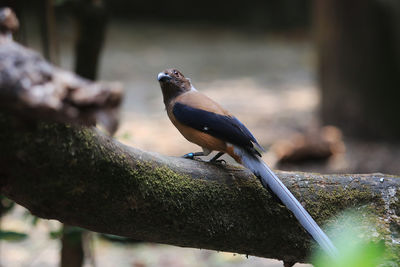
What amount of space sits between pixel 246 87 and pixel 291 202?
28.2 feet

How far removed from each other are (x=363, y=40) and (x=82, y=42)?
4707 millimetres

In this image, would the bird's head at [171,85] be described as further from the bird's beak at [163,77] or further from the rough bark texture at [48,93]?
the rough bark texture at [48,93]

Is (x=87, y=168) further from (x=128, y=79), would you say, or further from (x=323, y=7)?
(x=128, y=79)

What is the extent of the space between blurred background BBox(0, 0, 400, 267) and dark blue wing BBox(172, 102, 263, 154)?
2.19 feet

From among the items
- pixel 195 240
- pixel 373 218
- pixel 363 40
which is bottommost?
pixel 195 240

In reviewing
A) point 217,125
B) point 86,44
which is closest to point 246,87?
point 86,44

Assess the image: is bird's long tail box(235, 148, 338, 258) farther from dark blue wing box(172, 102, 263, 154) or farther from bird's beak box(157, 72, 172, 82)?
bird's beak box(157, 72, 172, 82)

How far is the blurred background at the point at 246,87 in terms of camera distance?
3785 mm

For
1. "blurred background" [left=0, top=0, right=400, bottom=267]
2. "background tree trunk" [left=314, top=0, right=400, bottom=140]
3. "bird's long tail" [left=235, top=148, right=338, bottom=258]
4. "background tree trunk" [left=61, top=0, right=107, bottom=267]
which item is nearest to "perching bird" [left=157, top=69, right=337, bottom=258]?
"bird's long tail" [left=235, top=148, right=338, bottom=258]

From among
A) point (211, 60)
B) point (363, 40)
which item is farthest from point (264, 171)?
point (211, 60)

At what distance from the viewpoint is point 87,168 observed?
174 cm

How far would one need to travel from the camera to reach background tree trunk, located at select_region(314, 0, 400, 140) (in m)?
7.07

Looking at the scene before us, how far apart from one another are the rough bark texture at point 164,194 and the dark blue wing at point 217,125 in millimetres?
134

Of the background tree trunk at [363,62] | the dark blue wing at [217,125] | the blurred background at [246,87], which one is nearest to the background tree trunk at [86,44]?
the blurred background at [246,87]
